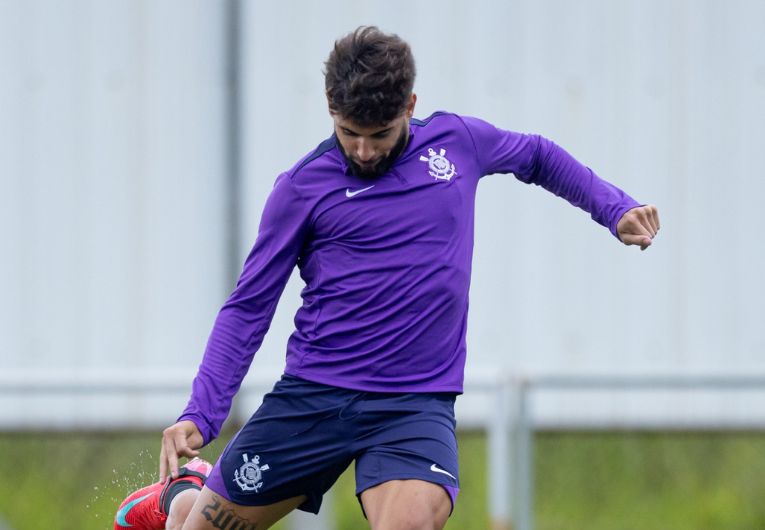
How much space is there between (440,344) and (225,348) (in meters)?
0.63

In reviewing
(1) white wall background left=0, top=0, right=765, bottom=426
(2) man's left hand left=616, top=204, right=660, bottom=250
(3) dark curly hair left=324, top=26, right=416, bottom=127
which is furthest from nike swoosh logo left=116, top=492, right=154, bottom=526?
(1) white wall background left=0, top=0, right=765, bottom=426

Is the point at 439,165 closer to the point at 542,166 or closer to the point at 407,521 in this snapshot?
the point at 542,166

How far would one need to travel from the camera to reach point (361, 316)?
12.7ft

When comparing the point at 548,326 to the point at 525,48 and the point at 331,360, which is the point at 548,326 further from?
the point at 331,360

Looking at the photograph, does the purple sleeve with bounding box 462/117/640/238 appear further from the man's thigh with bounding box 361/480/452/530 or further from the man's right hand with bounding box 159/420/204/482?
the man's right hand with bounding box 159/420/204/482

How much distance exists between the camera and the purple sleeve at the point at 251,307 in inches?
151

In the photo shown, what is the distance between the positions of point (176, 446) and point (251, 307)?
1.63 feet

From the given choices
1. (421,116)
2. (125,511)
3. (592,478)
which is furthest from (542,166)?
(592,478)

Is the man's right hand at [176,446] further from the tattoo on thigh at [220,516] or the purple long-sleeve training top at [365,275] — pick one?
the tattoo on thigh at [220,516]

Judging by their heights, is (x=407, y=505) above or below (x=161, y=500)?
above

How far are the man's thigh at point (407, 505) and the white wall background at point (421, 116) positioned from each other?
11.3 ft

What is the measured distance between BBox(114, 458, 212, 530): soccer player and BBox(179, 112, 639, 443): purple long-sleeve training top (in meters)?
0.64

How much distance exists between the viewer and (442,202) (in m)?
3.88

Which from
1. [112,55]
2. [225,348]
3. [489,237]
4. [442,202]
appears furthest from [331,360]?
[112,55]
